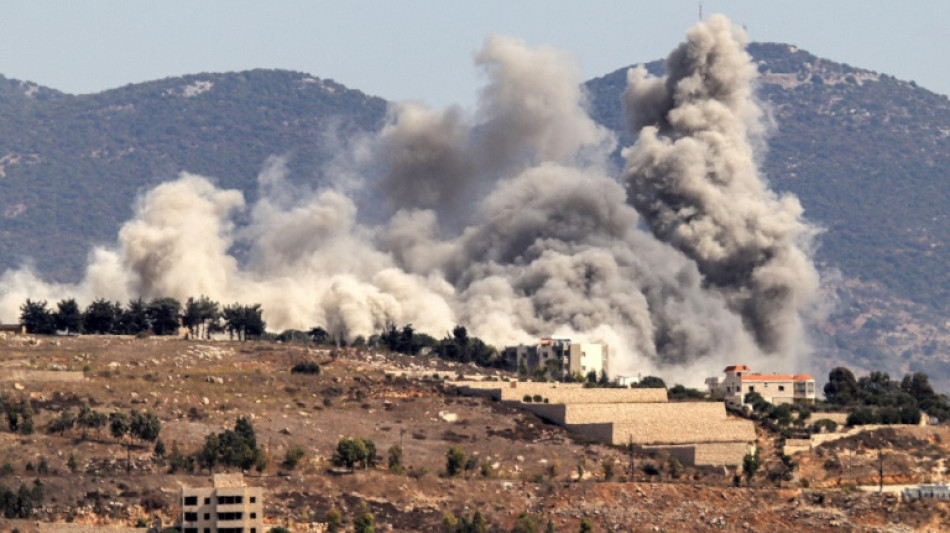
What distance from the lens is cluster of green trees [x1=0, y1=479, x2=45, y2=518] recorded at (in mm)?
107562

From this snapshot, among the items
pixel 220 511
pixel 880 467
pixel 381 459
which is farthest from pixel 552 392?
pixel 220 511

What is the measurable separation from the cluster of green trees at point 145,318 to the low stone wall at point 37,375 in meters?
21.2

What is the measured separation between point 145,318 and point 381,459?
125ft

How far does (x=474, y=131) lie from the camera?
655 feet

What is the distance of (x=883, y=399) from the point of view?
154 metres

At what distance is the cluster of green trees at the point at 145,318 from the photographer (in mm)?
155750

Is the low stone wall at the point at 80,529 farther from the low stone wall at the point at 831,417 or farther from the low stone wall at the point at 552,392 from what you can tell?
the low stone wall at the point at 831,417

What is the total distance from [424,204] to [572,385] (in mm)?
54715

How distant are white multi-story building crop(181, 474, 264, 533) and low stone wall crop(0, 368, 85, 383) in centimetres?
2497

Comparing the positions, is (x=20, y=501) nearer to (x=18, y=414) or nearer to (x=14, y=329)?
(x=18, y=414)

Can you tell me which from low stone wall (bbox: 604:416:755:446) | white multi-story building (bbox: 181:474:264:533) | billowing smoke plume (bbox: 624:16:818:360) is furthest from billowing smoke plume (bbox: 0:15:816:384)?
white multi-story building (bbox: 181:474:264:533)

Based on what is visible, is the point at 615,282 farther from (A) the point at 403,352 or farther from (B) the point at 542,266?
(A) the point at 403,352

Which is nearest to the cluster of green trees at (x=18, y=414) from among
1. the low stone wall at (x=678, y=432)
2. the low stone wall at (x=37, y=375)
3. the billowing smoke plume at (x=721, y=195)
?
the low stone wall at (x=37, y=375)

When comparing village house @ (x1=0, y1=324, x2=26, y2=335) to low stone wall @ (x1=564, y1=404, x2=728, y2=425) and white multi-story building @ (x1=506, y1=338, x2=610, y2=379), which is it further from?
low stone wall @ (x1=564, y1=404, x2=728, y2=425)
